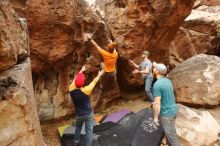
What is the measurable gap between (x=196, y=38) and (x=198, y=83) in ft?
16.4

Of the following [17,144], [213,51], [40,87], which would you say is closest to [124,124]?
[40,87]

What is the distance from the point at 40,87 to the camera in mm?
8984

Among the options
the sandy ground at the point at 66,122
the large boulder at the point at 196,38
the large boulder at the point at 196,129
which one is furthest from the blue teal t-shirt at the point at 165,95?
the large boulder at the point at 196,38

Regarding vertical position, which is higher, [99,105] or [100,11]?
[100,11]

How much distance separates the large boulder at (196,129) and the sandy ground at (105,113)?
0.94 ft

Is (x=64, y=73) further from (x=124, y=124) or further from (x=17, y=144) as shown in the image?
(x=17, y=144)

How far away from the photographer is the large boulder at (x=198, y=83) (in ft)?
33.9

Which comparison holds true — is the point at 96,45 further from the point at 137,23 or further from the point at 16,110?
the point at 16,110

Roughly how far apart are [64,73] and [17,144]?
13.8 ft

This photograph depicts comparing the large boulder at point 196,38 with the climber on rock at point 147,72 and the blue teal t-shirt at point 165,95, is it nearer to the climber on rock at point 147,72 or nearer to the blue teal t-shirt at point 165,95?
A: the climber on rock at point 147,72

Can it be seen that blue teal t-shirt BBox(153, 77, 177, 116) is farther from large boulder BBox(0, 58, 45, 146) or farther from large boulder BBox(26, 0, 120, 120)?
large boulder BBox(26, 0, 120, 120)

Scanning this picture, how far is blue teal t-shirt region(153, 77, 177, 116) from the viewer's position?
6691mm

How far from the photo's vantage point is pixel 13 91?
16.3 feet

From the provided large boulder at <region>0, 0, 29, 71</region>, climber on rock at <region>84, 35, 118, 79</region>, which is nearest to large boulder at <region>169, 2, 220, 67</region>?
climber on rock at <region>84, 35, 118, 79</region>
